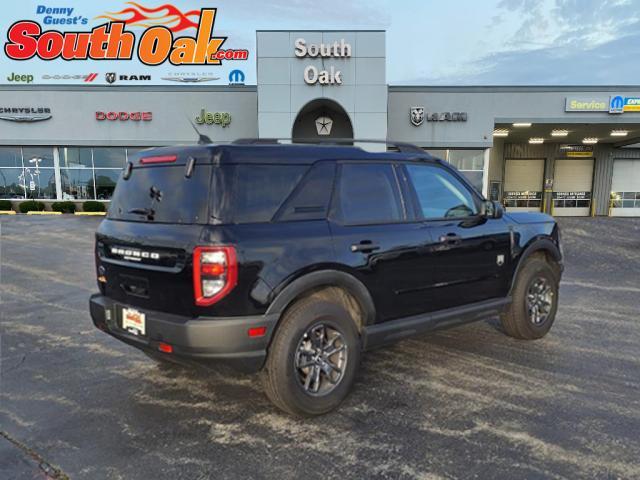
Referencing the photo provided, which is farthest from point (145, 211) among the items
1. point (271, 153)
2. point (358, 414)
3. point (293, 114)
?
point (293, 114)

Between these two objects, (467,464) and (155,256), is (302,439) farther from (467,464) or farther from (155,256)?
(155,256)

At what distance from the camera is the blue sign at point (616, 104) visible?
21.8 meters

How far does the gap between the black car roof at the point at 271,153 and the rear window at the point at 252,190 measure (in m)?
0.06

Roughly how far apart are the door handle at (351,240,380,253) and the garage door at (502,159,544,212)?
27.8 m

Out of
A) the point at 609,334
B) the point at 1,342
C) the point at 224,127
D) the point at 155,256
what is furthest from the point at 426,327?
the point at 224,127

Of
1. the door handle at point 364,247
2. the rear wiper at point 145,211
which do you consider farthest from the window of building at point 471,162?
the rear wiper at point 145,211

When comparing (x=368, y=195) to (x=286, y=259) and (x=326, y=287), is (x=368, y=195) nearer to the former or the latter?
(x=326, y=287)

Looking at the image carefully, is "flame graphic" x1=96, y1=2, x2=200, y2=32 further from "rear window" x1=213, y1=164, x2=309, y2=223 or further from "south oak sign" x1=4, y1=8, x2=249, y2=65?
"rear window" x1=213, y1=164, x2=309, y2=223

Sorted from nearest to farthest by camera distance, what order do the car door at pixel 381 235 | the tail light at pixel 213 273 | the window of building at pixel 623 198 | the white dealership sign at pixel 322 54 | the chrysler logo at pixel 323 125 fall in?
1. the tail light at pixel 213 273
2. the car door at pixel 381 235
3. the white dealership sign at pixel 322 54
4. the chrysler logo at pixel 323 125
5. the window of building at pixel 623 198

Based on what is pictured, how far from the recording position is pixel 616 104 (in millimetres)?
21844

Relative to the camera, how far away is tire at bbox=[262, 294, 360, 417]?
3123mm

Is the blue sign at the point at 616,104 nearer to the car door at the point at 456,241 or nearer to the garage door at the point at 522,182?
the garage door at the point at 522,182

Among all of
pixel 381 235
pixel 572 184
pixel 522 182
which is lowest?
pixel 381 235

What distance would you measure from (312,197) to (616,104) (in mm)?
24064
